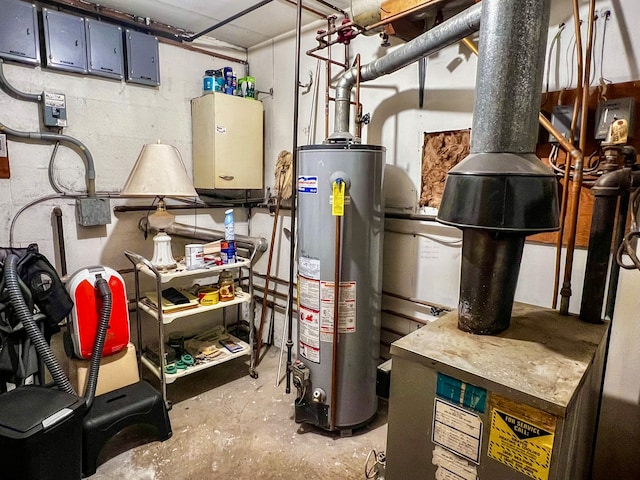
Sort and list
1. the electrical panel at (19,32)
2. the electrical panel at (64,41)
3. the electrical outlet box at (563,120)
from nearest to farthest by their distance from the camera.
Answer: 1. the electrical outlet box at (563,120)
2. the electrical panel at (19,32)
3. the electrical panel at (64,41)

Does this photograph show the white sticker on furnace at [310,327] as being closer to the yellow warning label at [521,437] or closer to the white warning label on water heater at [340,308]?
the white warning label on water heater at [340,308]

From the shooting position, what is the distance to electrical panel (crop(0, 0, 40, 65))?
201 cm

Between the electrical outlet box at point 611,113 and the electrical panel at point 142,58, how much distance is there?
2.60m

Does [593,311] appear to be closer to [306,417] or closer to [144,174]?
[306,417]

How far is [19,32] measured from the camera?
81.1 inches

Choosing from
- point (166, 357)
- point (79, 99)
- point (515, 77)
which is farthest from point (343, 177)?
point (79, 99)

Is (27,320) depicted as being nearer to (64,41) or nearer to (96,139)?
(96,139)

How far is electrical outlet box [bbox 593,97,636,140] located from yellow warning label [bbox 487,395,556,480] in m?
1.19

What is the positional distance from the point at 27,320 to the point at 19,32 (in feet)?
5.25

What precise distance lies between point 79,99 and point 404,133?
204 centimetres

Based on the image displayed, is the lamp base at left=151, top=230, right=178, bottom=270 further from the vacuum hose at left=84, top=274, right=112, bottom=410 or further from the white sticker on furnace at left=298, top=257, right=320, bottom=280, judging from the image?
the white sticker on furnace at left=298, top=257, right=320, bottom=280

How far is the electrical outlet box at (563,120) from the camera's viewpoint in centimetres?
155

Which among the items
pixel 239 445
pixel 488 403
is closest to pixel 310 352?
pixel 239 445

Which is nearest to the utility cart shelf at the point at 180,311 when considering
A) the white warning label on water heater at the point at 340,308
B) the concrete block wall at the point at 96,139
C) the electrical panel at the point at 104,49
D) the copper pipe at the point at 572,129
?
the concrete block wall at the point at 96,139
